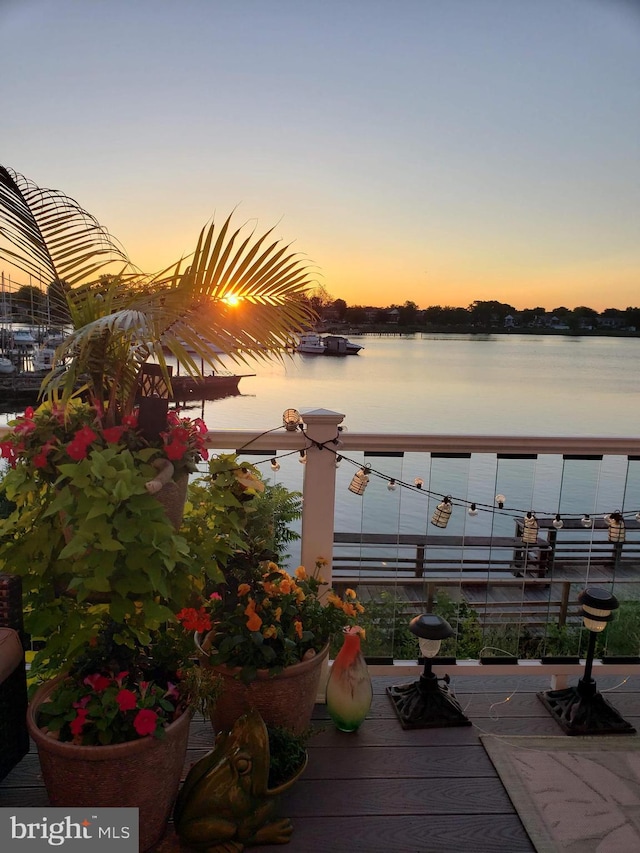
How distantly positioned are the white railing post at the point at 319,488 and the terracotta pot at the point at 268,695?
0.48 meters

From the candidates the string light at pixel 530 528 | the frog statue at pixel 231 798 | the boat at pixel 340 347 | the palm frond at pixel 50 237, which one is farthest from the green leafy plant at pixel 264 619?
the boat at pixel 340 347

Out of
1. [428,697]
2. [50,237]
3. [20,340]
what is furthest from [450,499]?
[20,340]

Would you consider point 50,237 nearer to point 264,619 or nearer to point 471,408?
point 264,619

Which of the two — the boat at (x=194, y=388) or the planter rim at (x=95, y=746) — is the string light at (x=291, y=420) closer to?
the boat at (x=194, y=388)

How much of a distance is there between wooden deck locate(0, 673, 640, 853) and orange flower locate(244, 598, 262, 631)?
0.47 meters

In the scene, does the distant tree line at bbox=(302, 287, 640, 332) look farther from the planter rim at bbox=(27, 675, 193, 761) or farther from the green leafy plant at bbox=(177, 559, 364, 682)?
the planter rim at bbox=(27, 675, 193, 761)

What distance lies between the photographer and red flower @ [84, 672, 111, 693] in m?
1.47

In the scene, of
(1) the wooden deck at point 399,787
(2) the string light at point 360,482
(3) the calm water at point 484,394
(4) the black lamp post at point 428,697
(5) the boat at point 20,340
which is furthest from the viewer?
(3) the calm water at point 484,394

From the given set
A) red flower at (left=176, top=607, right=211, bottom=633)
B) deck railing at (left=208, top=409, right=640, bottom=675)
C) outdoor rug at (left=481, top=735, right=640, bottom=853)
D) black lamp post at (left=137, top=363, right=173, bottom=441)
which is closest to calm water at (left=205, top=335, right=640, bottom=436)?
deck railing at (left=208, top=409, right=640, bottom=675)

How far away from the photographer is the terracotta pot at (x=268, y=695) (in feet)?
5.77

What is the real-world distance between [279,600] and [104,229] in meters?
1.27

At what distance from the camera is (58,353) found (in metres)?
1.32

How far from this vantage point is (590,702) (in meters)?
2.21

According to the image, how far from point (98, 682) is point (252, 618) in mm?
457
